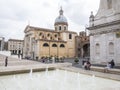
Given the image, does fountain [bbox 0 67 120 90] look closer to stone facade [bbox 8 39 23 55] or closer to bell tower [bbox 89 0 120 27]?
bell tower [bbox 89 0 120 27]

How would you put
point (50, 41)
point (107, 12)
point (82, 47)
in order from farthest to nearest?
point (82, 47) → point (50, 41) → point (107, 12)

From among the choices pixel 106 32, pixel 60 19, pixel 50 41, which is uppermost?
pixel 60 19

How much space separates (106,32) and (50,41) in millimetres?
25590

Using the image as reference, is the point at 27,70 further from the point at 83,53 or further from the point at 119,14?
the point at 83,53

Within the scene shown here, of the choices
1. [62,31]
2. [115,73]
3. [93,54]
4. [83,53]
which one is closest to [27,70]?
[115,73]

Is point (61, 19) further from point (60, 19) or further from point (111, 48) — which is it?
point (111, 48)

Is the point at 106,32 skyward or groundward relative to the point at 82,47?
skyward

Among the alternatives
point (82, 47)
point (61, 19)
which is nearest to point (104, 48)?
point (82, 47)

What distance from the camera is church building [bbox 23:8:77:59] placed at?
142ft

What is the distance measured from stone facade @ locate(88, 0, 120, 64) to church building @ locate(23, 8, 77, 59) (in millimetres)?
21836

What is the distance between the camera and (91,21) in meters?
23.6

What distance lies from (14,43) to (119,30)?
2292 inches

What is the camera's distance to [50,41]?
45.1 m

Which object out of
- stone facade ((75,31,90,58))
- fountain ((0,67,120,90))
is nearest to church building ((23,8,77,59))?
stone facade ((75,31,90,58))
